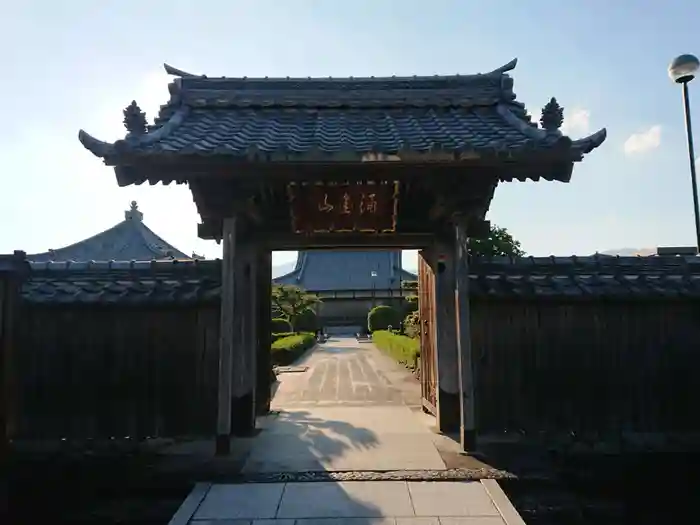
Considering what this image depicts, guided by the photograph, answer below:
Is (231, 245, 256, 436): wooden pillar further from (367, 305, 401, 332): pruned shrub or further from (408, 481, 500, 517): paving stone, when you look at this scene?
Answer: (367, 305, 401, 332): pruned shrub

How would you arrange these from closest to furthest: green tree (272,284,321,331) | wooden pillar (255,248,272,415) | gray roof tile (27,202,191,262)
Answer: wooden pillar (255,248,272,415)
gray roof tile (27,202,191,262)
green tree (272,284,321,331)

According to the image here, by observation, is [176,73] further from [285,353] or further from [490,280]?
[285,353]

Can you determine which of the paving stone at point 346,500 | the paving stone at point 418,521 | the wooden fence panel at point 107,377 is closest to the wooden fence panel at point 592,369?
the paving stone at point 346,500

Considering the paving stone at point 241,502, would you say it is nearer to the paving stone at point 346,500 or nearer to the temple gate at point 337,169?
the paving stone at point 346,500

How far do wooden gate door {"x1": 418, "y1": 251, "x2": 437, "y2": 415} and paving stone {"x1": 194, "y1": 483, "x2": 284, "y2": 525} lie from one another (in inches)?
135

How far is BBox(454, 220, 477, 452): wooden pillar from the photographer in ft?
20.1

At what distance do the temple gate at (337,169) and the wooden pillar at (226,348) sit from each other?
15mm

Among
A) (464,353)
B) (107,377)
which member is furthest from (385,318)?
(107,377)

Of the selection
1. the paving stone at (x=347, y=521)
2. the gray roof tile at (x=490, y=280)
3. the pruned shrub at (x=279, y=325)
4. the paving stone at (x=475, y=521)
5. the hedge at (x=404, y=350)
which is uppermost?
the gray roof tile at (x=490, y=280)

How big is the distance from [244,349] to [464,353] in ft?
9.99

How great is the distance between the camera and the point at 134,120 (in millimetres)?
6027

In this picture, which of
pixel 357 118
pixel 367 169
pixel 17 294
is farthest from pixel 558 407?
pixel 17 294

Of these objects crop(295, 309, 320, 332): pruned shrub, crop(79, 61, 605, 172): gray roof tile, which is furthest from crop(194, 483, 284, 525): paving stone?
crop(295, 309, 320, 332): pruned shrub

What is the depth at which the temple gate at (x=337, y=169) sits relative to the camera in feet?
18.9
